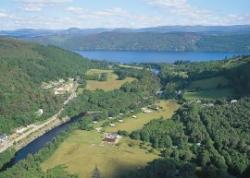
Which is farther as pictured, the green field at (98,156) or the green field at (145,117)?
the green field at (145,117)

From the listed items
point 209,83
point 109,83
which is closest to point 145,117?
point 209,83

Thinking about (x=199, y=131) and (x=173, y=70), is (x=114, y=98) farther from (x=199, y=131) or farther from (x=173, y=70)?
(x=173, y=70)

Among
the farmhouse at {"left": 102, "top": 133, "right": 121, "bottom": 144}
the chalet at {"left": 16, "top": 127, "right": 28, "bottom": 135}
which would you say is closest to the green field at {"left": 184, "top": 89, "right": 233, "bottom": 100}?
the farmhouse at {"left": 102, "top": 133, "right": 121, "bottom": 144}

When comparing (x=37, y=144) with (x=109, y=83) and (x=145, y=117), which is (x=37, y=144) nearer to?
(x=145, y=117)

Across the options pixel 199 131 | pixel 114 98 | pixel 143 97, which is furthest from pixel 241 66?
pixel 199 131

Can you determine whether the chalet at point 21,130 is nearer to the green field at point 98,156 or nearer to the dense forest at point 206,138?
the green field at point 98,156

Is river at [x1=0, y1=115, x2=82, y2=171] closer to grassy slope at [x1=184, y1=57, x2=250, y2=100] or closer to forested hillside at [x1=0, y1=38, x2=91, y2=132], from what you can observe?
forested hillside at [x1=0, y1=38, x2=91, y2=132]

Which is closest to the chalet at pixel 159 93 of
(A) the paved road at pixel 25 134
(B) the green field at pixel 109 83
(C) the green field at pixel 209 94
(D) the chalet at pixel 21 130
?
(C) the green field at pixel 209 94
